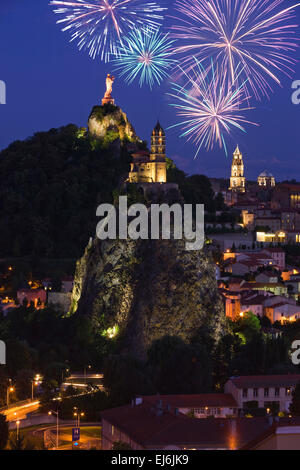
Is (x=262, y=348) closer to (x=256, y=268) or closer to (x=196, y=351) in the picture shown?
(x=196, y=351)

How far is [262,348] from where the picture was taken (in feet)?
150

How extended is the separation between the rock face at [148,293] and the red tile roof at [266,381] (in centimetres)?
1194

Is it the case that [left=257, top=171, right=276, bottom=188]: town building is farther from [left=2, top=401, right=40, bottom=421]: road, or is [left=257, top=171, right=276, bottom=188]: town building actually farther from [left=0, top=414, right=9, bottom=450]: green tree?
[left=0, top=414, right=9, bottom=450]: green tree

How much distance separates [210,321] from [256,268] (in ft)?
42.1

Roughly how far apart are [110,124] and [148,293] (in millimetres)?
22964

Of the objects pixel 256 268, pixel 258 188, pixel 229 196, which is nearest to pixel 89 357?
pixel 256 268

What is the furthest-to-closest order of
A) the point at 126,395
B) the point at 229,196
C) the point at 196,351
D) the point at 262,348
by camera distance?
the point at 229,196, the point at 262,348, the point at 196,351, the point at 126,395

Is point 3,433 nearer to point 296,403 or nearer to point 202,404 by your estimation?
point 202,404

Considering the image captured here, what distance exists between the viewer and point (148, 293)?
177 feet

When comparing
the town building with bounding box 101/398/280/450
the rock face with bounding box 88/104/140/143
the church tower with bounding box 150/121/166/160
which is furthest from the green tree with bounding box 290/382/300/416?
the rock face with bounding box 88/104/140/143

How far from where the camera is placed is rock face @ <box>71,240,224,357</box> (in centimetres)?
5228

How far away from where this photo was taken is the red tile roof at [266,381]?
124 ft

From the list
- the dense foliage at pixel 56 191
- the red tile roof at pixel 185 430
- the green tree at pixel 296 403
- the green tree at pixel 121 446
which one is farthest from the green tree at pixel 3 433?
the dense foliage at pixel 56 191

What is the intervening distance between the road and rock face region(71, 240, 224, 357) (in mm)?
12850
